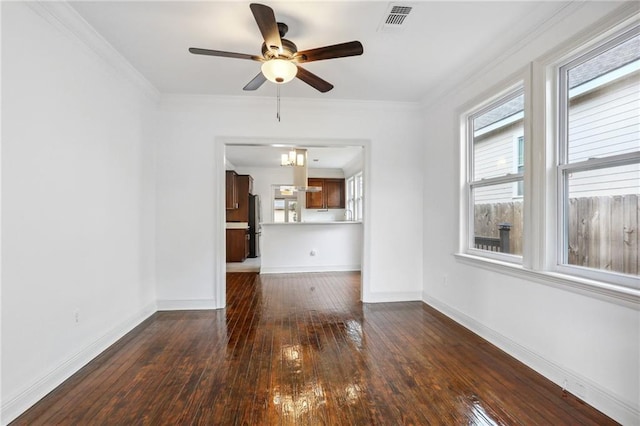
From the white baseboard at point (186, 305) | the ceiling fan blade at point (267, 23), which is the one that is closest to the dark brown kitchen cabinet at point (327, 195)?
the white baseboard at point (186, 305)

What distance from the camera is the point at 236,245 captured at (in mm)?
7527

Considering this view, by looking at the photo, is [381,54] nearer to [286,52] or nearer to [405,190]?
[286,52]

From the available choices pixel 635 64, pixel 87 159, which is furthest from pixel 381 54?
pixel 87 159

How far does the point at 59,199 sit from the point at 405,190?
3.60 m

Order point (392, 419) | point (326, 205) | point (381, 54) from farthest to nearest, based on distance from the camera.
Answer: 1. point (326, 205)
2. point (381, 54)
3. point (392, 419)

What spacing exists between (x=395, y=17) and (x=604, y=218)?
196 cm

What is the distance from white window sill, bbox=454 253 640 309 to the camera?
1.66 meters

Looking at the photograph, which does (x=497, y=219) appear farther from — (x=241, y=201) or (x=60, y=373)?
(x=241, y=201)

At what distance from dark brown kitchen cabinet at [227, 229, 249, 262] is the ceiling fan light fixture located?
5.81m

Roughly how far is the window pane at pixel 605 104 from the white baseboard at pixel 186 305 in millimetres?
3885

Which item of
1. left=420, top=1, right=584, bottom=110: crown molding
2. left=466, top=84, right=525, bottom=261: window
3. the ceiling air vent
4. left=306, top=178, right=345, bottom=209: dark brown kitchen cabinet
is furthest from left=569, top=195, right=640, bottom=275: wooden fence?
left=306, top=178, right=345, bottom=209: dark brown kitchen cabinet

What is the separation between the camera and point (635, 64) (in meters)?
1.75

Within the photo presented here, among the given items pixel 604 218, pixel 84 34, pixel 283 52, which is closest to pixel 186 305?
pixel 84 34

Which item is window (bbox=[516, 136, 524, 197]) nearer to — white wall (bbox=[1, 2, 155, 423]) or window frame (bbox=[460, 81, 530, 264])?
window frame (bbox=[460, 81, 530, 264])
